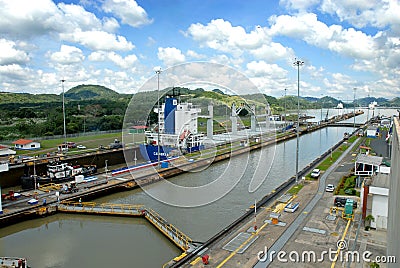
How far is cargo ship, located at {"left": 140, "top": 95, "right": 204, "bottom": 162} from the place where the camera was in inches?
776

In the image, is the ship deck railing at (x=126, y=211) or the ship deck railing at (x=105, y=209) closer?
the ship deck railing at (x=126, y=211)

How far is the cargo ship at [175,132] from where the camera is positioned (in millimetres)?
19714

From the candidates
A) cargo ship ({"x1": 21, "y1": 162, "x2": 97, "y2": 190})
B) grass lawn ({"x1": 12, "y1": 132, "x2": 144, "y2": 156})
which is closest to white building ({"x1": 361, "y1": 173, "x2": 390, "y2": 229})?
cargo ship ({"x1": 21, "y1": 162, "x2": 97, "y2": 190})

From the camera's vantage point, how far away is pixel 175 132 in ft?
68.6

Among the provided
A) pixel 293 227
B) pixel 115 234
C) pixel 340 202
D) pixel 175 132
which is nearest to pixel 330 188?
pixel 340 202

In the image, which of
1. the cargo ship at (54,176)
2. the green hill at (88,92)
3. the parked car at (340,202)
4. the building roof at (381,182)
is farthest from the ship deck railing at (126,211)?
the green hill at (88,92)

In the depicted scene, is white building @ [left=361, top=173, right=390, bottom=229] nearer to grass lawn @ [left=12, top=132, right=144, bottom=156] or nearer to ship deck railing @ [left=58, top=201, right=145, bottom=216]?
ship deck railing @ [left=58, top=201, right=145, bottom=216]

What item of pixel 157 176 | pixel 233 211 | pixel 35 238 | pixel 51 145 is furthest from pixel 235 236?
pixel 51 145

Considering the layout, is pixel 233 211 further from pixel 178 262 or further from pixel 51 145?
pixel 51 145

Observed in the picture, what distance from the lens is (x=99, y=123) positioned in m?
35.9

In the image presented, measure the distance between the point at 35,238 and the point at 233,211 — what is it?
684 centimetres

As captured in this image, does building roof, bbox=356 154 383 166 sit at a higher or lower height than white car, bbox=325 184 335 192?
higher

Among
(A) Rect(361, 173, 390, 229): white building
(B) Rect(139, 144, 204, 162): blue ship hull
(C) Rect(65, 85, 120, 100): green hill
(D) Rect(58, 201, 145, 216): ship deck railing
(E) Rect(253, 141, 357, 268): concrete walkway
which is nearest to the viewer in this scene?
(E) Rect(253, 141, 357, 268): concrete walkway

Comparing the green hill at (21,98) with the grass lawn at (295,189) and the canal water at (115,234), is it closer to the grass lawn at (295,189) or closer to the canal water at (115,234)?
the canal water at (115,234)
